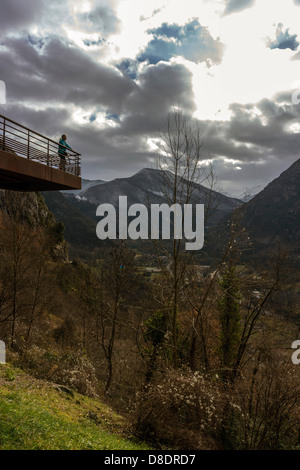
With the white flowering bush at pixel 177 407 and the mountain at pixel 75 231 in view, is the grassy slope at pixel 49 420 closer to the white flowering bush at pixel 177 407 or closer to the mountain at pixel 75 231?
the white flowering bush at pixel 177 407

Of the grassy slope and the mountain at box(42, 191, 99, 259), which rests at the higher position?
the mountain at box(42, 191, 99, 259)

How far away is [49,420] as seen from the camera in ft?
27.6

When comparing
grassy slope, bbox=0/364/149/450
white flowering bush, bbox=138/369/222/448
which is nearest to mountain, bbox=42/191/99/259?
grassy slope, bbox=0/364/149/450

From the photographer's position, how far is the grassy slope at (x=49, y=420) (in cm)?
702

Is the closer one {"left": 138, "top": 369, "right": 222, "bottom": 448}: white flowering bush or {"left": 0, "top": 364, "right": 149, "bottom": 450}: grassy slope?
{"left": 0, "top": 364, "right": 149, "bottom": 450}: grassy slope

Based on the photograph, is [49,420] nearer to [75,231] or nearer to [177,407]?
[177,407]

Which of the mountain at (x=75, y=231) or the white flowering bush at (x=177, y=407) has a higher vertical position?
the mountain at (x=75, y=231)

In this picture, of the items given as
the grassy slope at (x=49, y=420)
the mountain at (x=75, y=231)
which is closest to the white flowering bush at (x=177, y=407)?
the grassy slope at (x=49, y=420)

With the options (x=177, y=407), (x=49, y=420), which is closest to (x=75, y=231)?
(x=177, y=407)

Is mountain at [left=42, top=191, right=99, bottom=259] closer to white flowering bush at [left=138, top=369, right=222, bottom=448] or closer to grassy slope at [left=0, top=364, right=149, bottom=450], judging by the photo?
grassy slope at [left=0, top=364, right=149, bottom=450]

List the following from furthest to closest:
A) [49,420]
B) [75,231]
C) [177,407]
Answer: [75,231]
[177,407]
[49,420]

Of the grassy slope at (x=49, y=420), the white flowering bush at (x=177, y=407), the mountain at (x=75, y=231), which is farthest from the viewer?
the mountain at (x=75, y=231)

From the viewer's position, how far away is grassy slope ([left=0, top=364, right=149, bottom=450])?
7.02m
